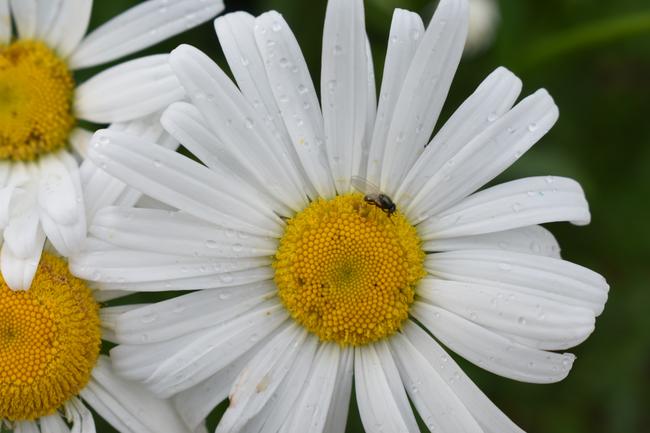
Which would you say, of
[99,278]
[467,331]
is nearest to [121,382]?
[99,278]

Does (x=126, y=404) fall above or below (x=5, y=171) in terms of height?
below

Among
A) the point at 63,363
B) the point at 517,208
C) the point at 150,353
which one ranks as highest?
the point at 517,208

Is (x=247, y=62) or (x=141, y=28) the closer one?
(x=247, y=62)

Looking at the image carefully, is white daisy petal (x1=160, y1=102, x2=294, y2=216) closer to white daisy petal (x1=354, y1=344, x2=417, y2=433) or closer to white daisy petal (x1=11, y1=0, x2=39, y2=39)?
white daisy petal (x1=354, y1=344, x2=417, y2=433)

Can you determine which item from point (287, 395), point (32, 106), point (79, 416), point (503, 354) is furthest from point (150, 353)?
point (503, 354)

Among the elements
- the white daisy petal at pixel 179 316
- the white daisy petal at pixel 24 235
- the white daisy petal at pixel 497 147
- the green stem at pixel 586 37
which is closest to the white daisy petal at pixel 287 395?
the white daisy petal at pixel 179 316

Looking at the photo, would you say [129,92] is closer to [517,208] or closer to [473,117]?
[473,117]

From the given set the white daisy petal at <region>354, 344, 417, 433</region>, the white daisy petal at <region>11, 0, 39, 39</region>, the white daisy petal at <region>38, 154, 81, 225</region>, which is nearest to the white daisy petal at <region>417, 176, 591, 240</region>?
the white daisy petal at <region>354, 344, 417, 433</region>
